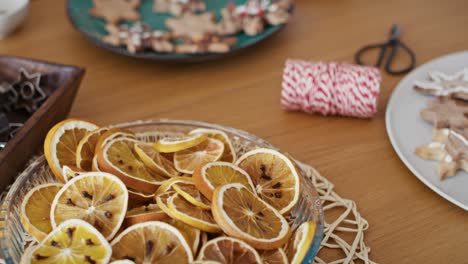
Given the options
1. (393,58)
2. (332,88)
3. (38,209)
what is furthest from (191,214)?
(393,58)

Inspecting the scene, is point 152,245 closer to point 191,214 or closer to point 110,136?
point 191,214

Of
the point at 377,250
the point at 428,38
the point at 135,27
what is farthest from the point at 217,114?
the point at 428,38

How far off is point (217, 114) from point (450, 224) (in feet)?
1.75

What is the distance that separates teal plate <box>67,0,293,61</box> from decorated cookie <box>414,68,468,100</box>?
15.2 inches

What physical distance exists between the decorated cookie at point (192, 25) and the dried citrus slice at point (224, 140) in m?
0.45

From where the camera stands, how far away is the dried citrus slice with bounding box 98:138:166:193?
0.86m

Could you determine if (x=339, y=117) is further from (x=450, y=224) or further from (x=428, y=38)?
(x=428, y=38)

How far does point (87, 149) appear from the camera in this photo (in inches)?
36.0

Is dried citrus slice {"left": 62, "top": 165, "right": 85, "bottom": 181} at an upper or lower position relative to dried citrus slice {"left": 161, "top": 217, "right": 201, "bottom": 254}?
upper

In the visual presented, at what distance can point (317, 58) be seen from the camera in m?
1.42

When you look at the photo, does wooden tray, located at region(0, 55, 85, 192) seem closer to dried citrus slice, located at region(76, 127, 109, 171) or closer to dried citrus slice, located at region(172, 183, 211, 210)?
dried citrus slice, located at region(76, 127, 109, 171)

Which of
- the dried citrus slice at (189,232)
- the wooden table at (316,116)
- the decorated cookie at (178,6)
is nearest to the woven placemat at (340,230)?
the wooden table at (316,116)

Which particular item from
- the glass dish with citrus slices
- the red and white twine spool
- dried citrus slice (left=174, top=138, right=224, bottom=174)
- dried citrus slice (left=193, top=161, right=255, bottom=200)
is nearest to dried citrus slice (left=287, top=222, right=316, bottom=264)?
the glass dish with citrus slices

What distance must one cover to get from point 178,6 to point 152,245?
0.91 meters
